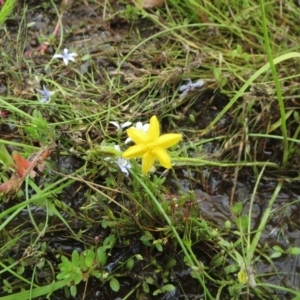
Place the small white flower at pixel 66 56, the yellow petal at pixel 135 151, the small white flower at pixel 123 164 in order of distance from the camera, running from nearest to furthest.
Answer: the yellow petal at pixel 135 151
the small white flower at pixel 123 164
the small white flower at pixel 66 56

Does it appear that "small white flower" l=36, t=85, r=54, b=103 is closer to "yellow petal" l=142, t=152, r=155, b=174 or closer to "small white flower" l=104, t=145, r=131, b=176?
"small white flower" l=104, t=145, r=131, b=176

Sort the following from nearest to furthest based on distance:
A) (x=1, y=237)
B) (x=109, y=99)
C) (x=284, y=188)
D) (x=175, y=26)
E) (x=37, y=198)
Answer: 1. (x=37, y=198)
2. (x=1, y=237)
3. (x=284, y=188)
4. (x=109, y=99)
5. (x=175, y=26)

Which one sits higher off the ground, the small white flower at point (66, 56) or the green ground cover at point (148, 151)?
the small white flower at point (66, 56)

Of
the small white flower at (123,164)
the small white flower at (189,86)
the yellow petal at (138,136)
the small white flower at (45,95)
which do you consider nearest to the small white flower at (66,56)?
the small white flower at (45,95)

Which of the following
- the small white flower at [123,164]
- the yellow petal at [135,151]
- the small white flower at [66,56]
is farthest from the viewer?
the small white flower at [66,56]

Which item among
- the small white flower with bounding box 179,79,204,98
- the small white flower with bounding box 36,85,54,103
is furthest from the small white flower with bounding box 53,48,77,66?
the small white flower with bounding box 179,79,204,98

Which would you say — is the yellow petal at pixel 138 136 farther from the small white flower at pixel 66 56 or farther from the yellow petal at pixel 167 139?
the small white flower at pixel 66 56

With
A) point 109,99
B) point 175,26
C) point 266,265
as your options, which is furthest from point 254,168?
point 175,26

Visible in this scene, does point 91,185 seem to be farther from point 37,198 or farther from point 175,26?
point 175,26

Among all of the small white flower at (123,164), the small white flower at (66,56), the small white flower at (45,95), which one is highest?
the small white flower at (66,56)
